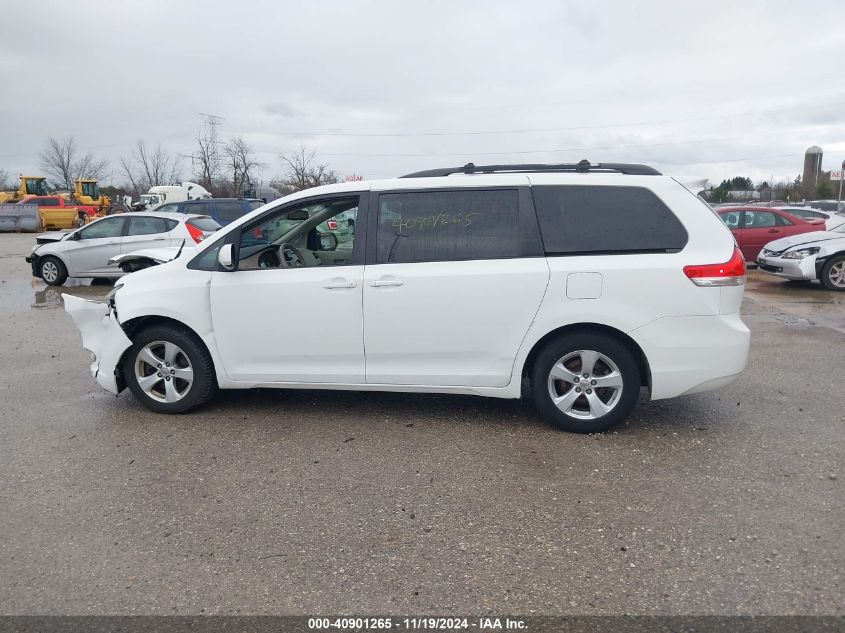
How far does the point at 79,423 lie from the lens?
5.15 metres

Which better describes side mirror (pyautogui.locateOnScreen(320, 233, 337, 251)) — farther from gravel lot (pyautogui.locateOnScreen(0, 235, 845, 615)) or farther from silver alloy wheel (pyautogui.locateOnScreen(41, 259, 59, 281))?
silver alloy wheel (pyautogui.locateOnScreen(41, 259, 59, 281))

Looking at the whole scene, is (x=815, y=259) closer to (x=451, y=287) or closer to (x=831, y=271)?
(x=831, y=271)

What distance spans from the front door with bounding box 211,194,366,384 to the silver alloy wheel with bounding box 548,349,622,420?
1438mm

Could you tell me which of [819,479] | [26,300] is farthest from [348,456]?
[26,300]

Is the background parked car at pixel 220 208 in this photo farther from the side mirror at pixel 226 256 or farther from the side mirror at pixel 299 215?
the side mirror at pixel 226 256

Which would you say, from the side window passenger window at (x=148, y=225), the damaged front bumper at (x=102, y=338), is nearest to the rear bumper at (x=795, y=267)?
the damaged front bumper at (x=102, y=338)

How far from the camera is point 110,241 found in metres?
13.4

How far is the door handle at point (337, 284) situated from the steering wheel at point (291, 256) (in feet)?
1.01

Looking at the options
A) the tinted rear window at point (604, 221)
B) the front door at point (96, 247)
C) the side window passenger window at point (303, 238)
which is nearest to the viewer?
the tinted rear window at point (604, 221)

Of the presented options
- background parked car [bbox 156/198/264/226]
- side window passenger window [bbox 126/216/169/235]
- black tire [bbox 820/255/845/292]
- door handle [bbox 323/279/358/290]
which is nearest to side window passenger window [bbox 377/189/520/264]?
door handle [bbox 323/279/358/290]

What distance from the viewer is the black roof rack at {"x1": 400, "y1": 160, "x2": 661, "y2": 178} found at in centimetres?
498

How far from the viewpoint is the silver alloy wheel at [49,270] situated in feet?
46.3

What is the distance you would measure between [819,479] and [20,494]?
4770 mm

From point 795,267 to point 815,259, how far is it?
352 mm
